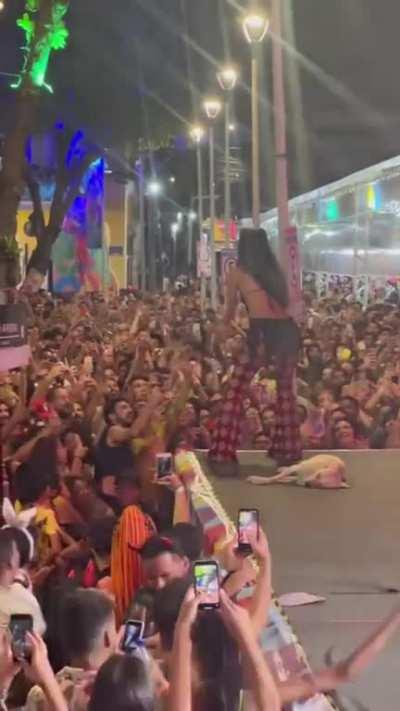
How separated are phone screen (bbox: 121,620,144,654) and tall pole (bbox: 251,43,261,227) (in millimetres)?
927

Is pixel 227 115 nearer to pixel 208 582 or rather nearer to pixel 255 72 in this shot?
pixel 255 72

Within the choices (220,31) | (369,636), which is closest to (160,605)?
(369,636)

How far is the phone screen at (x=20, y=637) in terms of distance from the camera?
1217 millimetres

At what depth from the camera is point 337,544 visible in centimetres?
206

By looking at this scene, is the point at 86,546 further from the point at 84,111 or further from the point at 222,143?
the point at 84,111

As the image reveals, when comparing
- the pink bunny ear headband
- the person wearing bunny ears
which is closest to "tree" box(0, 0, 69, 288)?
the pink bunny ear headband

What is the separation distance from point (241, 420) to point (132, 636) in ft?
2.89

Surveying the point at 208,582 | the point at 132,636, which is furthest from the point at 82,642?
the point at 208,582

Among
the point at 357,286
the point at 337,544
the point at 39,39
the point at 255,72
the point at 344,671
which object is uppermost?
the point at 39,39

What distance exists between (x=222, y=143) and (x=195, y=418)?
55 centimetres

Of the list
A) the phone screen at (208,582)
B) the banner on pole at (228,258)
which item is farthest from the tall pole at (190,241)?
the phone screen at (208,582)

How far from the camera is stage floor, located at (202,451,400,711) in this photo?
1905 millimetres

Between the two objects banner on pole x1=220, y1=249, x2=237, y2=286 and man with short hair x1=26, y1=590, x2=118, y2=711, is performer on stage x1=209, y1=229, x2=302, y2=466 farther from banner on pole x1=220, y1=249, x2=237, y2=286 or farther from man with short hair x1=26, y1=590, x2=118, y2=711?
man with short hair x1=26, y1=590, x2=118, y2=711

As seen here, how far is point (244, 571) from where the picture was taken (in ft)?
5.56
